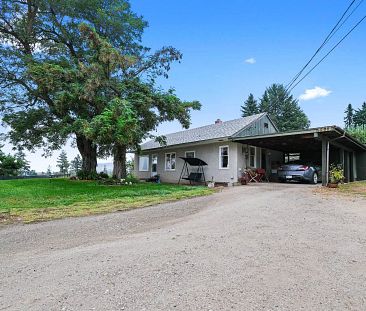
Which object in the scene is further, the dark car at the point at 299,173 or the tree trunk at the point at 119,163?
the tree trunk at the point at 119,163

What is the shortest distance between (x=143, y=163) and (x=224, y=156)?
9362mm

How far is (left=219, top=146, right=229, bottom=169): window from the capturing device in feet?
53.8

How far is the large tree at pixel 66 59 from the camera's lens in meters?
14.5

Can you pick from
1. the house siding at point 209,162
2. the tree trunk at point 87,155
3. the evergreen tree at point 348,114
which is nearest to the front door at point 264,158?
the house siding at point 209,162

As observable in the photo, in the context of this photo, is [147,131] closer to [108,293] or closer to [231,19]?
[231,19]

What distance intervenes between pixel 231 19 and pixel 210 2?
127 centimetres

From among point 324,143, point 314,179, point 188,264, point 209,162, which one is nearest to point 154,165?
point 209,162

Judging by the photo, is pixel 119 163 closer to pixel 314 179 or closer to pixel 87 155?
pixel 87 155

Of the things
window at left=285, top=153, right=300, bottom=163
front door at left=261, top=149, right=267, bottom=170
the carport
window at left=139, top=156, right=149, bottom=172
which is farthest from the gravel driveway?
window at left=139, top=156, right=149, bottom=172

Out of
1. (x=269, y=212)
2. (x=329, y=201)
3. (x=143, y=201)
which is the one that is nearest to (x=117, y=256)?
(x=269, y=212)

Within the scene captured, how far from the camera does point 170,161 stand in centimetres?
2070

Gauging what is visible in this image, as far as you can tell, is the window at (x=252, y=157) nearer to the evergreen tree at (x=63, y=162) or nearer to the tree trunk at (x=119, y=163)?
the tree trunk at (x=119, y=163)

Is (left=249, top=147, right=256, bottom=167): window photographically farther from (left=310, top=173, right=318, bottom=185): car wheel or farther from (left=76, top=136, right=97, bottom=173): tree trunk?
(left=76, top=136, right=97, bottom=173): tree trunk

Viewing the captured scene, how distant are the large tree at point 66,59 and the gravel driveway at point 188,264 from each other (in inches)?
402
